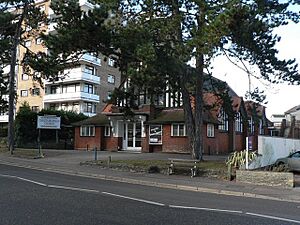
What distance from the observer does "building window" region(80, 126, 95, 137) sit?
40.8 metres

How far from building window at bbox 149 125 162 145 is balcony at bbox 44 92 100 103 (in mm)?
29613

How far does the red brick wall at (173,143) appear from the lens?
1362 inches

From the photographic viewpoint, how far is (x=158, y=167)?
21016mm

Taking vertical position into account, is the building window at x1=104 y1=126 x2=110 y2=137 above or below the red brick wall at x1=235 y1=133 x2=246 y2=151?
above

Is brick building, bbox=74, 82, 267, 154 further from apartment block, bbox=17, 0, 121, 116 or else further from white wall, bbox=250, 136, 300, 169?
apartment block, bbox=17, 0, 121, 116

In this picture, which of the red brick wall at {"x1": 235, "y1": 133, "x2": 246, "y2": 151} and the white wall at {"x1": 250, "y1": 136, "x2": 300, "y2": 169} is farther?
the red brick wall at {"x1": 235, "y1": 133, "x2": 246, "y2": 151}

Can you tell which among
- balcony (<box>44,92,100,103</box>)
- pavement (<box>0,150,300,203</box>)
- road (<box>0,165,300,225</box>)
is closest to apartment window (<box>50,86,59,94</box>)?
balcony (<box>44,92,100,103</box>)

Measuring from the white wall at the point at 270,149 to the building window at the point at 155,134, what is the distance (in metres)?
12.3

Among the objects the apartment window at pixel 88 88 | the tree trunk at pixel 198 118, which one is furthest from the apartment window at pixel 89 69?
the tree trunk at pixel 198 118

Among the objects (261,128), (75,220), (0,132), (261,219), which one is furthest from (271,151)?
(0,132)

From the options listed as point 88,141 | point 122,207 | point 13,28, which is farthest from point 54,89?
point 122,207

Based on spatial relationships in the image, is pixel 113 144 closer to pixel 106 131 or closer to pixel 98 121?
pixel 106 131

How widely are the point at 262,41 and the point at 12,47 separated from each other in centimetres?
2179

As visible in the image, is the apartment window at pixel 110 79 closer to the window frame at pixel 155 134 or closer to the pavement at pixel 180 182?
the window frame at pixel 155 134
